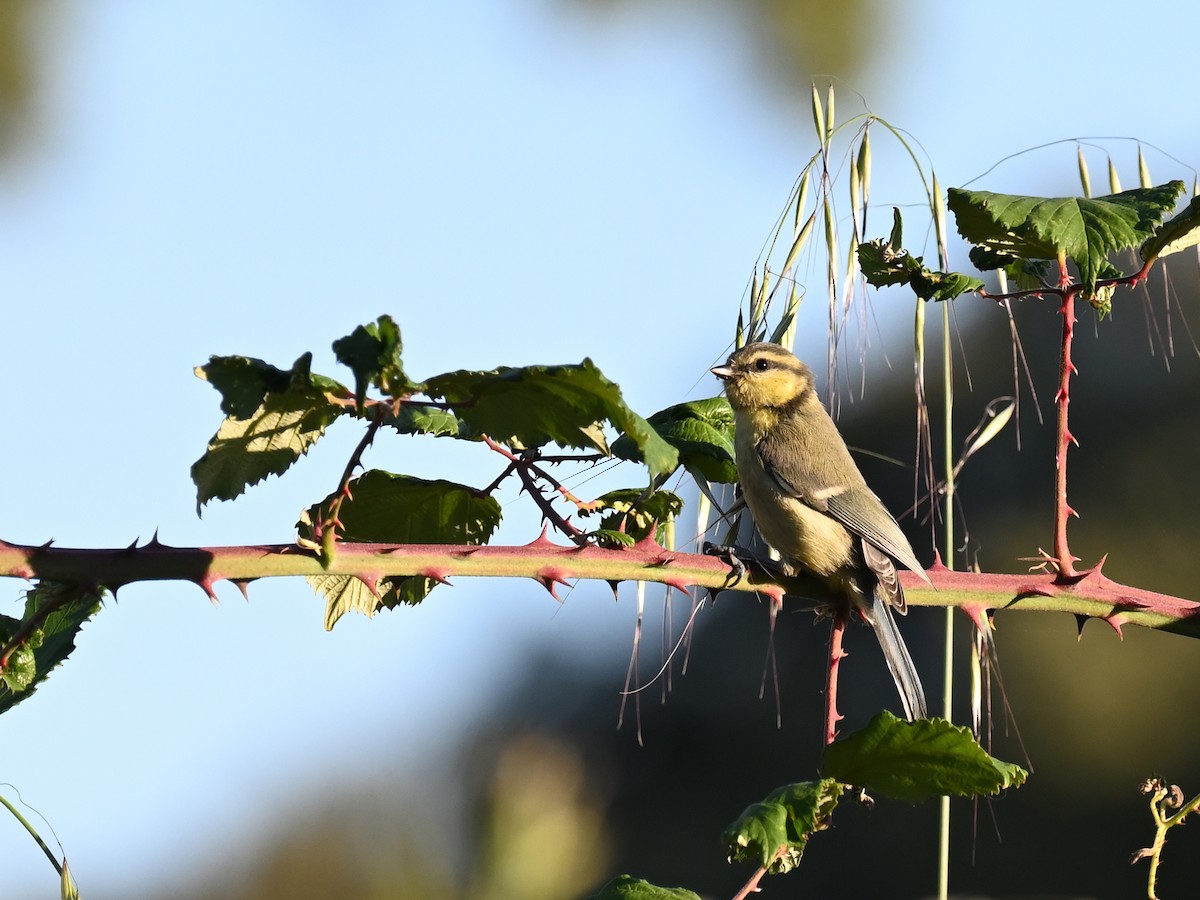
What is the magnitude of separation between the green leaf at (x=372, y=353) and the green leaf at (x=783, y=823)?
0.80 metres

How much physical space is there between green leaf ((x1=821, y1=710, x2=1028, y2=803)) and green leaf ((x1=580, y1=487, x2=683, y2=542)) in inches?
24.4

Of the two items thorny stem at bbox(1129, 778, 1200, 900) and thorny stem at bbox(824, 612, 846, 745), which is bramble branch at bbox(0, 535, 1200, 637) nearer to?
thorny stem at bbox(824, 612, 846, 745)

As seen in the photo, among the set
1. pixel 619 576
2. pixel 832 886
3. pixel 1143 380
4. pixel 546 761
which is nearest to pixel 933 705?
pixel 832 886

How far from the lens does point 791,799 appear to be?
2.00 m

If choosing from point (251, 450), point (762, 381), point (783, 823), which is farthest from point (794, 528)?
point (251, 450)

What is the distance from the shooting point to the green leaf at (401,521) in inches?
94.8

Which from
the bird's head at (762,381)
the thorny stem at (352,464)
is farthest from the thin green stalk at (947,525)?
the bird's head at (762,381)

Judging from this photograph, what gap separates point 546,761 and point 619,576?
0.91 meters

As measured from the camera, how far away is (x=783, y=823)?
1.94 meters

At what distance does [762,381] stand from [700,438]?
6.25ft

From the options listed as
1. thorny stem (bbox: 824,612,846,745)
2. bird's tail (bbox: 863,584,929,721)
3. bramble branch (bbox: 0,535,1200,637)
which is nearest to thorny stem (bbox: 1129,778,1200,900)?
bramble branch (bbox: 0,535,1200,637)

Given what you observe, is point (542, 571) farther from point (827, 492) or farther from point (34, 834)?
point (827, 492)

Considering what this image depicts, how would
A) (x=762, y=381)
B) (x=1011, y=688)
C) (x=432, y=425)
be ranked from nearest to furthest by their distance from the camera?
(x=432, y=425), (x=762, y=381), (x=1011, y=688)

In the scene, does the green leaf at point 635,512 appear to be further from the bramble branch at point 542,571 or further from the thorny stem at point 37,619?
the thorny stem at point 37,619
